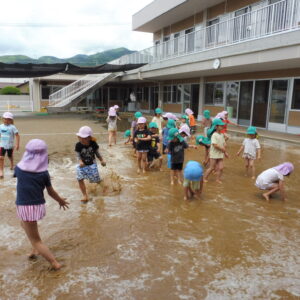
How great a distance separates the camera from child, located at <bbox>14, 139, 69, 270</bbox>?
304 cm

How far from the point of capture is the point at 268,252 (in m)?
3.68

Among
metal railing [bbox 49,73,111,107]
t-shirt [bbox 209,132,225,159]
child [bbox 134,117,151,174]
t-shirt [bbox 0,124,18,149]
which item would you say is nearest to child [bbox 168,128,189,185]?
t-shirt [bbox 209,132,225,159]

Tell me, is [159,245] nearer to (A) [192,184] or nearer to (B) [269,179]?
(A) [192,184]

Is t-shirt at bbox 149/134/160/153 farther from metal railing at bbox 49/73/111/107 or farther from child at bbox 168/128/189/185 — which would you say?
metal railing at bbox 49/73/111/107

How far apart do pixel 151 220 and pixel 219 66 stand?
11043 millimetres

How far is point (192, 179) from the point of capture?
16.8 ft

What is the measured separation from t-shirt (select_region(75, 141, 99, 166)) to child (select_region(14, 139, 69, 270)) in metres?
1.87

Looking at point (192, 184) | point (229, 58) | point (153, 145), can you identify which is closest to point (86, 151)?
point (192, 184)

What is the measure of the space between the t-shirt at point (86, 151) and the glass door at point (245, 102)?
1264cm

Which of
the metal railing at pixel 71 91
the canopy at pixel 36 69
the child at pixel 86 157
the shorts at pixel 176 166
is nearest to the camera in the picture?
the child at pixel 86 157

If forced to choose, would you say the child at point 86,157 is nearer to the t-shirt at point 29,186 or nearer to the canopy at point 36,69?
the t-shirt at point 29,186

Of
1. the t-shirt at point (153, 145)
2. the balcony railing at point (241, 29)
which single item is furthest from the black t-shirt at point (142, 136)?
the balcony railing at point (241, 29)

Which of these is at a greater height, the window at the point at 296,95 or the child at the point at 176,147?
the window at the point at 296,95

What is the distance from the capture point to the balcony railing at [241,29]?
1137 cm
